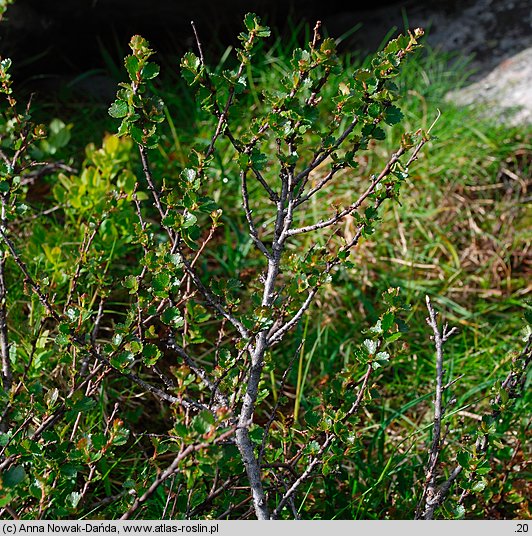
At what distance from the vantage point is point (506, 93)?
345 centimetres

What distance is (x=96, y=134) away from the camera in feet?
10.3

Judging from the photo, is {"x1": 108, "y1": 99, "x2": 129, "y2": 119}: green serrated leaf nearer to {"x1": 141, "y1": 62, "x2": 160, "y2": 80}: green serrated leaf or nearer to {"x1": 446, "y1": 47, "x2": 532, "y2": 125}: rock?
{"x1": 141, "y1": 62, "x2": 160, "y2": 80}: green serrated leaf

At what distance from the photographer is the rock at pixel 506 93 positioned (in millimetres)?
3314

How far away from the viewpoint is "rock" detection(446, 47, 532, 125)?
331 cm

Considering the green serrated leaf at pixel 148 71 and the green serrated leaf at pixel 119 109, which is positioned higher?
the green serrated leaf at pixel 148 71

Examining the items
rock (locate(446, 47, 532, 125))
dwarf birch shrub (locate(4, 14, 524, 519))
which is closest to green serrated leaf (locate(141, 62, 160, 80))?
dwarf birch shrub (locate(4, 14, 524, 519))

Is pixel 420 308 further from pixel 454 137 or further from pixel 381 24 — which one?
pixel 381 24

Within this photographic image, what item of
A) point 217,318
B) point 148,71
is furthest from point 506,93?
point 148,71

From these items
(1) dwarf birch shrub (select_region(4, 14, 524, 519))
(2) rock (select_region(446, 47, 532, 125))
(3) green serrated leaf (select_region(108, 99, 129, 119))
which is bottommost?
(2) rock (select_region(446, 47, 532, 125))

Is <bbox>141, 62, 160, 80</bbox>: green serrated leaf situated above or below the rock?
above

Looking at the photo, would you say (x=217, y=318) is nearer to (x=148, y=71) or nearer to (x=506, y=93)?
(x=148, y=71)

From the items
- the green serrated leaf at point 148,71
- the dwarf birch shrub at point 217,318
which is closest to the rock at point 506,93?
the dwarf birch shrub at point 217,318

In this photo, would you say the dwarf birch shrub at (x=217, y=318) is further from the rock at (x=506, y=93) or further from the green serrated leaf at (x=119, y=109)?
the rock at (x=506, y=93)

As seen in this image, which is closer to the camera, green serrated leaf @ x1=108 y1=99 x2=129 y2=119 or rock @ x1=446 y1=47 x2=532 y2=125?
green serrated leaf @ x1=108 y1=99 x2=129 y2=119
